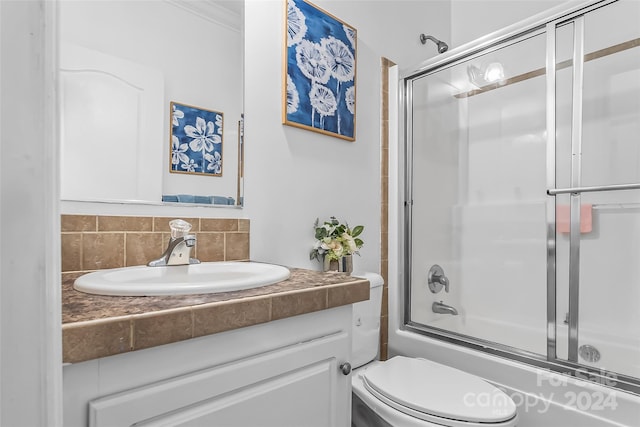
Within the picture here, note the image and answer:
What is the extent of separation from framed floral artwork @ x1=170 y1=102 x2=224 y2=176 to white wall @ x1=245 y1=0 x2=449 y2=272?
0.12 m

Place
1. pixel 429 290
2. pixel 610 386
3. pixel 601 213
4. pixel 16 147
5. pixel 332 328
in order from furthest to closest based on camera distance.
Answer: pixel 429 290, pixel 601 213, pixel 610 386, pixel 332 328, pixel 16 147

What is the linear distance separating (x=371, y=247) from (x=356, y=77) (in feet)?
2.61

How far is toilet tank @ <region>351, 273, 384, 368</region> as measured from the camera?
1.41 m

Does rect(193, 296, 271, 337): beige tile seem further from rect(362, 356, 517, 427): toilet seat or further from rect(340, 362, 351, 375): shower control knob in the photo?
rect(362, 356, 517, 427): toilet seat

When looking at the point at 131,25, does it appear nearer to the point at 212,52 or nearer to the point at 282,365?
the point at 212,52

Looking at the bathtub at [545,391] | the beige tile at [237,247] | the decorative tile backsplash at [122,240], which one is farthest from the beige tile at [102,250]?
the bathtub at [545,391]

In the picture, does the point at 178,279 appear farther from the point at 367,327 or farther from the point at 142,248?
the point at 367,327

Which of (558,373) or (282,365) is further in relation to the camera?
(558,373)

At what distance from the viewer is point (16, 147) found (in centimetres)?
23

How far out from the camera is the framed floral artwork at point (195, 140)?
3.65 feet

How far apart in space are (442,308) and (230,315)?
4.86ft

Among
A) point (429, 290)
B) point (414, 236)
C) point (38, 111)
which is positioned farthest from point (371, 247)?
point (38, 111)

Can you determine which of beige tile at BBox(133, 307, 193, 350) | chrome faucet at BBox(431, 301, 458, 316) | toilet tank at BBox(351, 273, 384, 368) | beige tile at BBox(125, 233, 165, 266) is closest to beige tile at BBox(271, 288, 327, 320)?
beige tile at BBox(133, 307, 193, 350)

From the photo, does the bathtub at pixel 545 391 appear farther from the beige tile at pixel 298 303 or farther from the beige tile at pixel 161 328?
the beige tile at pixel 161 328
